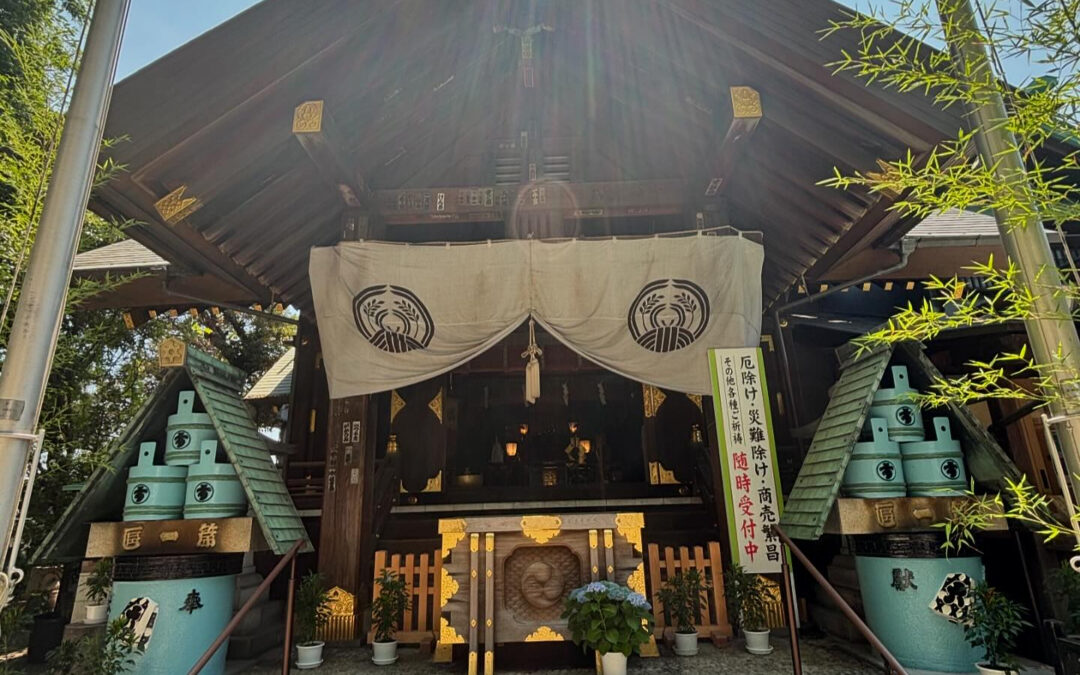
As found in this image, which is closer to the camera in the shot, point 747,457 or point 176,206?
Answer: point 747,457

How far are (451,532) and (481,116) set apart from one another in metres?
5.44

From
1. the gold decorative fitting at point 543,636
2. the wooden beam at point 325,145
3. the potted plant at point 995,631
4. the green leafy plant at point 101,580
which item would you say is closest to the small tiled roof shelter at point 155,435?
the green leafy plant at point 101,580

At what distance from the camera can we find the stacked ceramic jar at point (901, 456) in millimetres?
4504

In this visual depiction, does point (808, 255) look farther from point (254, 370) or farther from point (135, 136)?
point (254, 370)

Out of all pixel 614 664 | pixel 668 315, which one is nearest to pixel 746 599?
pixel 614 664

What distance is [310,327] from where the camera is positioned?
32.3 ft

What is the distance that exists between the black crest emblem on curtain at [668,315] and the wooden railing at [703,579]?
2152 mm

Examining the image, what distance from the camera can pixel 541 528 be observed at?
15.4ft

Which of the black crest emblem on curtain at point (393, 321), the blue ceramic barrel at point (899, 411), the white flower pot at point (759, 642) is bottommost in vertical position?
the white flower pot at point (759, 642)

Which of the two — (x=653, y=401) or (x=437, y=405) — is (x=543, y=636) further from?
(x=437, y=405)

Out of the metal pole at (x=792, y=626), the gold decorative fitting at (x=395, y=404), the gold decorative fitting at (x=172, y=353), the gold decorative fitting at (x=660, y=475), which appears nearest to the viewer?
the metal pole at (x=792, y=626)

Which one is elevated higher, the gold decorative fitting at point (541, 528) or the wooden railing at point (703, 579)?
the gold decorative fitting at point (541, 528)

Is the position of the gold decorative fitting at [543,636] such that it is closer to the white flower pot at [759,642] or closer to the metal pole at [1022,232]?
the white flower pot at [759,642]

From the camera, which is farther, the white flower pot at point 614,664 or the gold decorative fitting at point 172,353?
the gold decorative fitting at point 172,353
